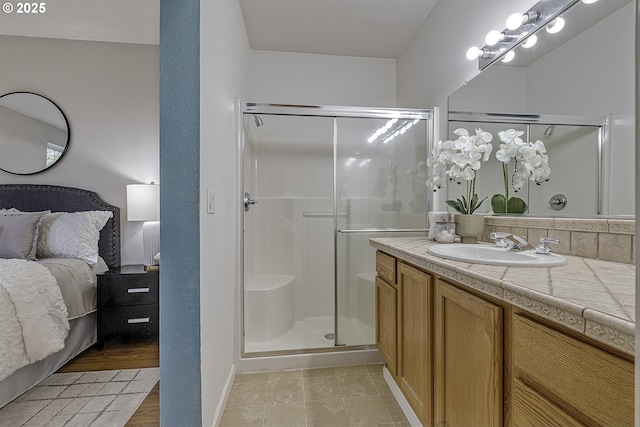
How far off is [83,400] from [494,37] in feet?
9.88

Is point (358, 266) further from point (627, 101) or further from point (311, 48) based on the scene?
point (311, 48)

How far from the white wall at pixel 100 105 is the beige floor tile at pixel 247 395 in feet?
5.14

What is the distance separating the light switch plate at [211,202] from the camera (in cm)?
127

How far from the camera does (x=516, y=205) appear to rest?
56.6 inches

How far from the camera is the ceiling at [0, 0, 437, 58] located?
2082 millimetres

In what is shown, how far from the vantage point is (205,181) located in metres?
1.23

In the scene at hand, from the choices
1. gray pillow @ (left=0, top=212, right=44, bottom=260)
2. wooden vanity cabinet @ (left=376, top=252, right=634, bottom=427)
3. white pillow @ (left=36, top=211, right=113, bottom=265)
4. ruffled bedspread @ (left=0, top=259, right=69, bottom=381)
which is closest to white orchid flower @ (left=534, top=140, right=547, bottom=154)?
wooden vanity cabinet @ (left=376, top=252, right=634, bottom=427)

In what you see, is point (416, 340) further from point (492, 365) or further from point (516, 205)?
point (516, 205)

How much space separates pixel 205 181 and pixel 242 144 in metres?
0.87

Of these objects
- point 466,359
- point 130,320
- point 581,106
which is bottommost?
point 130,320

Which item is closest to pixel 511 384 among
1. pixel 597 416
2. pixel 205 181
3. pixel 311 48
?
pixel 597 416

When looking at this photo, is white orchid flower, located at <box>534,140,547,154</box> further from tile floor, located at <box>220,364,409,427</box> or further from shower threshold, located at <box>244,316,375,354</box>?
shower threshold, located at <box>244,316,375,354</box>

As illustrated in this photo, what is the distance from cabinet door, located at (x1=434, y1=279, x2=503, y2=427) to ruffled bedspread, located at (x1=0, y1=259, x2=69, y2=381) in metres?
2.11

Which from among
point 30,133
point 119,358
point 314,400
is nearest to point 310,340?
point 314,400
